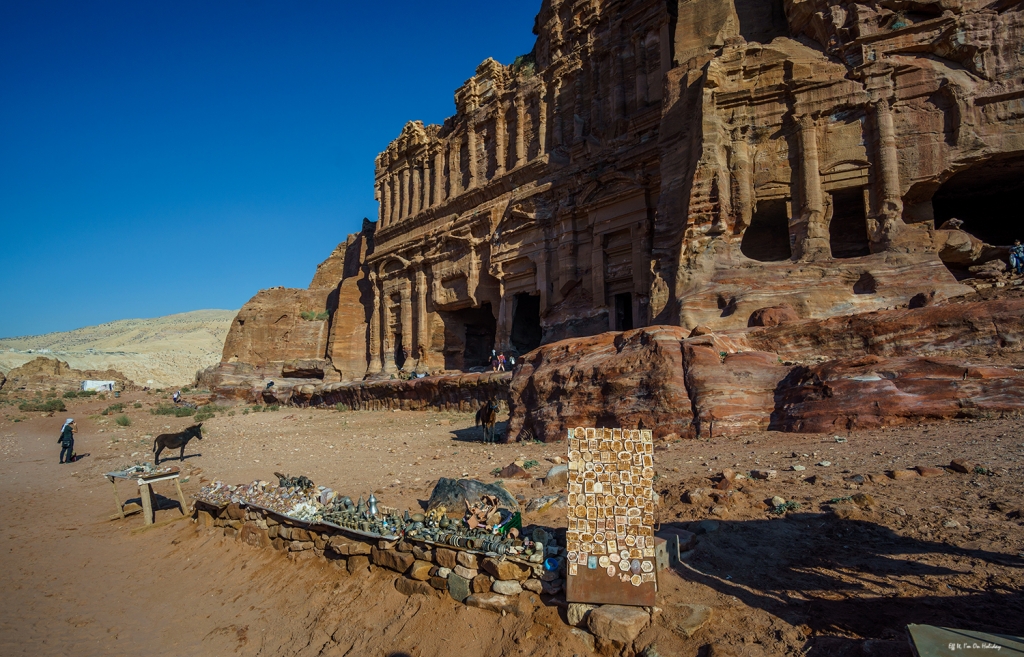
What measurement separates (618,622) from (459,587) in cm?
183

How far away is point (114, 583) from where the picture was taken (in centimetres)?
784

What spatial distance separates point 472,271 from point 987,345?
2162cm

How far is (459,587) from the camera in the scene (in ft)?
17.8

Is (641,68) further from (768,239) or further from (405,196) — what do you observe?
(405,196)

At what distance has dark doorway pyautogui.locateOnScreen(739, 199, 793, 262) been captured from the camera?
54.6ft

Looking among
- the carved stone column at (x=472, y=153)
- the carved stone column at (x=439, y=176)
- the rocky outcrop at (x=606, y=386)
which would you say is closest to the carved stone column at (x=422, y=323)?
the carved stone column at (x=439, y=176)

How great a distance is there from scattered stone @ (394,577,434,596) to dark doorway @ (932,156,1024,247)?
15944mm

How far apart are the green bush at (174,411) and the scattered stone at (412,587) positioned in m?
22.7

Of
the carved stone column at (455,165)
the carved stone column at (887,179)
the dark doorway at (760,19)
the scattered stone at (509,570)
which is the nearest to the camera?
the scattered stone at (509,570)

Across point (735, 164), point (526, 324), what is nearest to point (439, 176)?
point (526, 324)

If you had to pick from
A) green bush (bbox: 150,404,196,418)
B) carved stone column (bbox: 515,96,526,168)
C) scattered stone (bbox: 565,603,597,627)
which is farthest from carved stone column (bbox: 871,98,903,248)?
green bush (bbox: 150,404,196,418)

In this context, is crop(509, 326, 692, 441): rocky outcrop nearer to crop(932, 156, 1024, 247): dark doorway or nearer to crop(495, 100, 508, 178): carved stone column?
crop(932, 156, 1024, 247): dark doorway

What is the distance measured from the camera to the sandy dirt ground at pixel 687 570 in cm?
398

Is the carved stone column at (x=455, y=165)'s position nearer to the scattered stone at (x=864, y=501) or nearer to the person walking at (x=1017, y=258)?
the person walking at (x=1017, y=258)
